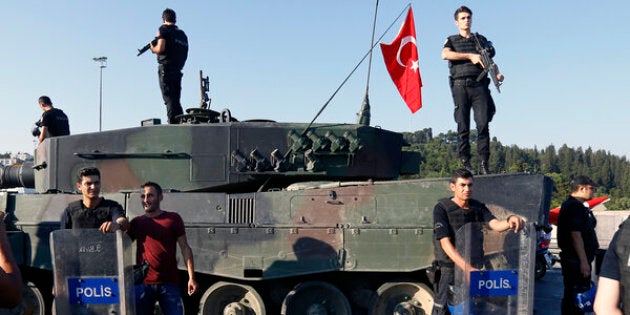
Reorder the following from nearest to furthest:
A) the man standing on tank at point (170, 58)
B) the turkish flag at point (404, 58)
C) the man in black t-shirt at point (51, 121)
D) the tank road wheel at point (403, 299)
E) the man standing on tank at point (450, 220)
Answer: the man standing on tank at point (450, 220) → the tank road wheel at point (403, 299) → the man standing on tank at point (170, 58) → the man in black t-shirt at point (51, 121) → the turkish flag at point (404, 58)

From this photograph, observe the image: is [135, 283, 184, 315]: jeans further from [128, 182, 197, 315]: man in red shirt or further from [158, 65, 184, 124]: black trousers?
[158, 65, 184, 124]: black trousers

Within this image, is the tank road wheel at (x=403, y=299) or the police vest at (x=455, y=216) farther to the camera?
the tank road wheel at (x=403, y=299)

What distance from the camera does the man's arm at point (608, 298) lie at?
3.05 m

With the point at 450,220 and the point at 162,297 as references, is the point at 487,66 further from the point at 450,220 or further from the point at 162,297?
the point at 162,297

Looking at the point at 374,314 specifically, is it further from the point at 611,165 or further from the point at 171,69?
the point at 611,165

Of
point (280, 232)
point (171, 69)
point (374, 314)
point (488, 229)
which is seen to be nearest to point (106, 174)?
point (171, 69)

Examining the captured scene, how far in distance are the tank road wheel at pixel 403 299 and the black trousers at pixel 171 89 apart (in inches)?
158

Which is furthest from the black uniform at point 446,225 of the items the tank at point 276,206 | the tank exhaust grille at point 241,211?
the tank exhaust grille at point 241,211

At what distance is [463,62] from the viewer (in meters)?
8.48

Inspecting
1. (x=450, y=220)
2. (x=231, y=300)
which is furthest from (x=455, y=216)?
(x=231, y=300)

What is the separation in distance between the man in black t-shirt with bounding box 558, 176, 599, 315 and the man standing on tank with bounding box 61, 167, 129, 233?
452cm

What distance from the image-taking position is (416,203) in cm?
789

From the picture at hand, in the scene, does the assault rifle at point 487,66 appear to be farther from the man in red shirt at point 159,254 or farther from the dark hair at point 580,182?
the man in red shirt at point 159,254

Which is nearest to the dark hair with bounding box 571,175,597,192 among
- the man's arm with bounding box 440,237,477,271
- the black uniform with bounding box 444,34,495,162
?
the black uniform with bounding box 444,34,495,162
